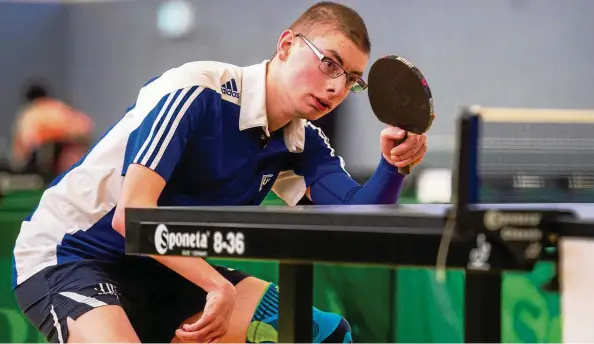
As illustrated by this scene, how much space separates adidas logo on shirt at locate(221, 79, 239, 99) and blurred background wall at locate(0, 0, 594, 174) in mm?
6098

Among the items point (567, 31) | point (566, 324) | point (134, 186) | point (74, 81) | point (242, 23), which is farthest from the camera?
point (74, 81)

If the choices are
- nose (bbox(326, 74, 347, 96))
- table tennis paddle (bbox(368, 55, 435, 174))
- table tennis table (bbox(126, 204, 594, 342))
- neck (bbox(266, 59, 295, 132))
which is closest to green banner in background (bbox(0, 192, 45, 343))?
neck (bbox(266, 59, 295, 132))

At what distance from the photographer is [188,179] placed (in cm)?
275

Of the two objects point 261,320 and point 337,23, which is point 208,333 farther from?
point 337,23

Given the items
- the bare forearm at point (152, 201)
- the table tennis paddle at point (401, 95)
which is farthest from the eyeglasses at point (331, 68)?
the bare forearm at point (152, 201)

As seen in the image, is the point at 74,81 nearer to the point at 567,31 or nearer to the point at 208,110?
the point at 567,31

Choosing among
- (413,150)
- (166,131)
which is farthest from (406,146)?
(166,131)

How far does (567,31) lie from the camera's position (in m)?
9.60

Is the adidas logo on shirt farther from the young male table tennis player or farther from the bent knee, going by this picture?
the bent knee

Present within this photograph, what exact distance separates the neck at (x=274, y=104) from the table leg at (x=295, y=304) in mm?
882

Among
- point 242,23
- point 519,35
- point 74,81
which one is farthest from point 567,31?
point 74,81

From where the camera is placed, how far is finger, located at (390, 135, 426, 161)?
267 centimetres

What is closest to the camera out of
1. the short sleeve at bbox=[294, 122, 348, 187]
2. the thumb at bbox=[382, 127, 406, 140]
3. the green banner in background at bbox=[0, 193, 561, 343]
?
the thumb at bbox=[382, 127, 406, 140]

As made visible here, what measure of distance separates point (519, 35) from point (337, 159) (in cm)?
707
